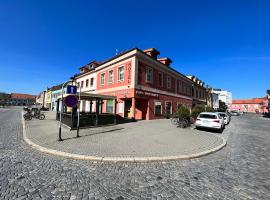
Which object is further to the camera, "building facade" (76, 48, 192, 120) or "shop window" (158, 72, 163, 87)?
"shop window" (158, 72, 163, 87)

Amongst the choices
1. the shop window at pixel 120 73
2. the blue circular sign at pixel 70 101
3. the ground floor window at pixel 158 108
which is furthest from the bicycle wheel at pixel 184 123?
the blue circular sign at pixel 70 101

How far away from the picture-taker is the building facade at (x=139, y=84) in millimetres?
18078

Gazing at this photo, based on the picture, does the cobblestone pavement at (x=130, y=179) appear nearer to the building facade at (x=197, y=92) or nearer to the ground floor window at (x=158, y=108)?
the ground floor window at (x=158, y=108)

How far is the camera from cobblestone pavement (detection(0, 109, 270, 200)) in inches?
134

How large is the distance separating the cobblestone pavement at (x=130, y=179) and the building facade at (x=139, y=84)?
34.8 feet

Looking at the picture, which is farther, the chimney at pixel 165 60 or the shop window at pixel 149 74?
the chimney at pixel 165 60

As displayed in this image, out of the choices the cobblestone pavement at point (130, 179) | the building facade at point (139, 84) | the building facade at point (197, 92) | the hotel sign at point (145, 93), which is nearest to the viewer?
the cobblestone pavement at point (130, 179)

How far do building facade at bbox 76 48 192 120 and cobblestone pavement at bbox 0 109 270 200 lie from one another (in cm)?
1060

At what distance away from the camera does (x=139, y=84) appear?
1831cm

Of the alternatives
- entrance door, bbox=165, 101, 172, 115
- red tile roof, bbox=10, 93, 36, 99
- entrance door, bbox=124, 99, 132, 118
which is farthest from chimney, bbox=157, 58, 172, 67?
red tile roof, bbox=10, 93, 36, 99

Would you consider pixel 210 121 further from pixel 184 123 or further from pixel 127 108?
pixel 127 108

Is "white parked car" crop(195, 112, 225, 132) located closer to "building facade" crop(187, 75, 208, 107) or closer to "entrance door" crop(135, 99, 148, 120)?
"entrance door" crop(135, 99, 148, 120)

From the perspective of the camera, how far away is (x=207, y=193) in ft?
11.6

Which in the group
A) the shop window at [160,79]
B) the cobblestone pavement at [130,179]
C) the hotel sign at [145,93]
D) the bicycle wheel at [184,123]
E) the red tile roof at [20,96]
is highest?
the red tile roof at [20,96]
